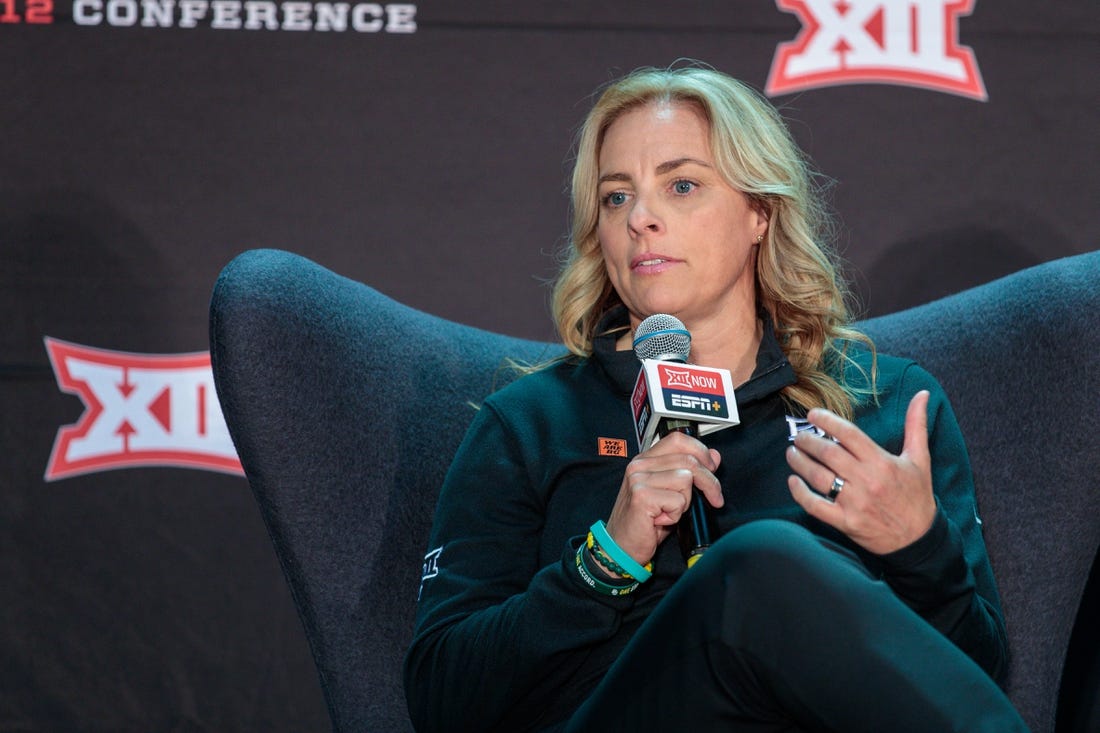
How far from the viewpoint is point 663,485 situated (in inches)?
43.8

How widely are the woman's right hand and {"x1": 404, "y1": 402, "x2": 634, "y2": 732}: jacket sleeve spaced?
9cm

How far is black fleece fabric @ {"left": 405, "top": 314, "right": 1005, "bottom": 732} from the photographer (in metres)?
1.22

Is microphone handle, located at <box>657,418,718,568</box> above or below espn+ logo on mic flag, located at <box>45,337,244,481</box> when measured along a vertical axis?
above

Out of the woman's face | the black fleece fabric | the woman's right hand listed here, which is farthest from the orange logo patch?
the woman's right hand

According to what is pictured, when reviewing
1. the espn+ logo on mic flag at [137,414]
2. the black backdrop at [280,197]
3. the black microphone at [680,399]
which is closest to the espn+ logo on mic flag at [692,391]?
the black microphone at [680,399]

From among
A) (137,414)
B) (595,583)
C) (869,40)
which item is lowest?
(137,414)

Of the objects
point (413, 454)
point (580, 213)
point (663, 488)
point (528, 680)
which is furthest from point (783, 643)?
point (580, 213)

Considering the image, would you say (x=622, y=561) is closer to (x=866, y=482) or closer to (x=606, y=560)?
(x=606, y=560)

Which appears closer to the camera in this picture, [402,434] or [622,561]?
[622,561]

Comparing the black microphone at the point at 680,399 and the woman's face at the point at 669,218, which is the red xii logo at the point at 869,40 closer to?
the woman's face at the point at 669,218

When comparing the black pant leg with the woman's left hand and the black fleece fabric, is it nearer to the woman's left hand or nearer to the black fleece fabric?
the woman's left hand

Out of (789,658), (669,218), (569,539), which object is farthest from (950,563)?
(669,218)

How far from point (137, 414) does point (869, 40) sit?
4.51ft

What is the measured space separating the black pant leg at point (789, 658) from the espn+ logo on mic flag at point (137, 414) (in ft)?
3.88
